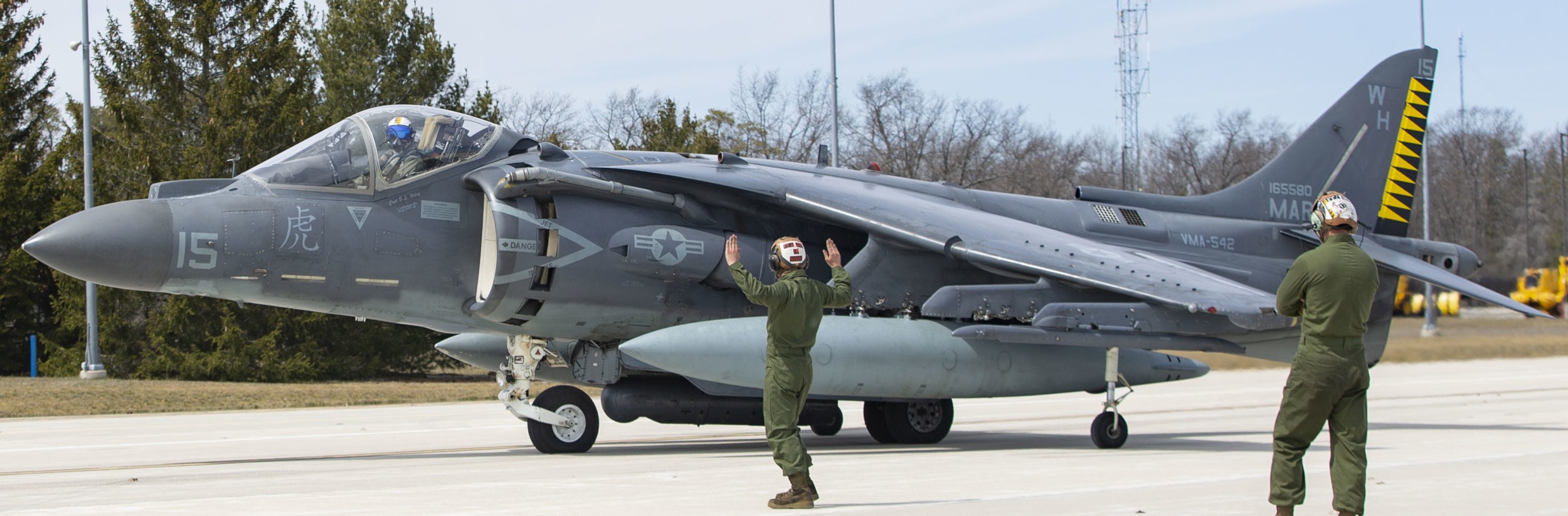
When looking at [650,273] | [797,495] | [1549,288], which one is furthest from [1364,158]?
[1549,288]

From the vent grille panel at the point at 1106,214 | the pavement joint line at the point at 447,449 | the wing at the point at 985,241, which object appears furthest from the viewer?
the vent grille panel at the point at 1106,214

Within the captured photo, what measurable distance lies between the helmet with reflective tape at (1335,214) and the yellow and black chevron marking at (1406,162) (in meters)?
10.2

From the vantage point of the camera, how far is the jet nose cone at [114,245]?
Result: 9805 millimetres

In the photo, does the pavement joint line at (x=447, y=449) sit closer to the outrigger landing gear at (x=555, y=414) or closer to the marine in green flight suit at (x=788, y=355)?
the outrigger landing gear at (x=555, y=414)

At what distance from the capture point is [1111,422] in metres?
12.3

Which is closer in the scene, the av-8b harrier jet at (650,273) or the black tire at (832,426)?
the av-8b harrier jet at (650,273)

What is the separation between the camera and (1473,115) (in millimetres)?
63344

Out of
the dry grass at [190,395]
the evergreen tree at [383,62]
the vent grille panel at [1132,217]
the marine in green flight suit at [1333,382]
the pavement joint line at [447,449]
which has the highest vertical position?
the evergreen tree at [383,62]

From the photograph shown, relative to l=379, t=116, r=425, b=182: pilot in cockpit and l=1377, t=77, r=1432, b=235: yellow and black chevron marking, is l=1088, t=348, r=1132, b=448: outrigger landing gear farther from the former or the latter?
l=379, t=116, r=425, b=182: pilot in cockpit

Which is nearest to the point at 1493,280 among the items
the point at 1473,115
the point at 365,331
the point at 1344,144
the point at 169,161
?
the point at 1473,115

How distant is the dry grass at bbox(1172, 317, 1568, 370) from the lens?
26234 millimetres

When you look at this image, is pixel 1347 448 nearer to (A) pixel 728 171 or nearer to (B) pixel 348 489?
(B) pixel 348 489

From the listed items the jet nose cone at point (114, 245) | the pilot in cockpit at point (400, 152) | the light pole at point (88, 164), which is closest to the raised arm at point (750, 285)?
the pilot in cockpit at point (400, 152)

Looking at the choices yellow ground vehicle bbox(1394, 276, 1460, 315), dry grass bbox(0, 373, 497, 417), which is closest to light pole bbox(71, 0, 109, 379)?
dry grass bbox(0, 373, 497, 417)
